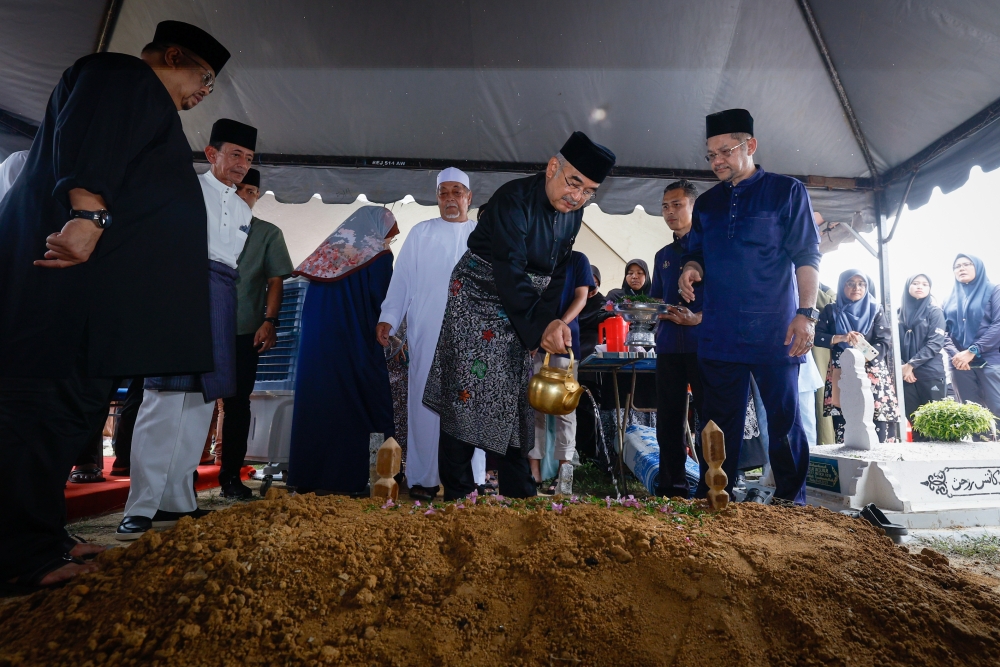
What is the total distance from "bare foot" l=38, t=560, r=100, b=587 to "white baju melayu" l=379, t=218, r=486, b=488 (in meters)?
1.68

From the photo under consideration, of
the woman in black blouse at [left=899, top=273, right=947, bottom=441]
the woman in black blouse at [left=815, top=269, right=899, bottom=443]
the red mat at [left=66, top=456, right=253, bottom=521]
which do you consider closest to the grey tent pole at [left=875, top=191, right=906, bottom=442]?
the woman in black blouse at [left=815, top=269, right=899, bottom=443]

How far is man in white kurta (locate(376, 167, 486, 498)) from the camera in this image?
9.73ft

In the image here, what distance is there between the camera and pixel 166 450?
211 cm

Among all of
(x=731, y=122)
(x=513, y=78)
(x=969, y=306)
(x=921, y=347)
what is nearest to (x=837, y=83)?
(x=731, y=122)

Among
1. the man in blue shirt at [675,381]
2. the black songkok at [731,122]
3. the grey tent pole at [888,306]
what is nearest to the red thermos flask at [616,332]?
the man in blue shirt at [675,381]

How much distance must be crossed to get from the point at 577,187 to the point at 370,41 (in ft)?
8.41

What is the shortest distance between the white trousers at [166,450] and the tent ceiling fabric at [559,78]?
8.58ft

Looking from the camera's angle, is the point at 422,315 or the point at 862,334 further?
the point at 862,334

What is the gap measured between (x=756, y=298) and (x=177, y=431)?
242cm

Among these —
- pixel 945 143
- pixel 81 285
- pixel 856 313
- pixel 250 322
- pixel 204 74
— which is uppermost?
pixel 945 143

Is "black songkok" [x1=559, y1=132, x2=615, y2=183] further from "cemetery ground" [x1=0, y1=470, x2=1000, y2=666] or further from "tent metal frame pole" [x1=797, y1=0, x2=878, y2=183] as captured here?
"tent metal frame pole" [x1=797, y1=0, x2=878, y2=183]

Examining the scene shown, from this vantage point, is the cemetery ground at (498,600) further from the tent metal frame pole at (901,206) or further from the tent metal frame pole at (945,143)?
the tent metal frame pole at (901,206)

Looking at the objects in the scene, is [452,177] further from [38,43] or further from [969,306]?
[969,306]

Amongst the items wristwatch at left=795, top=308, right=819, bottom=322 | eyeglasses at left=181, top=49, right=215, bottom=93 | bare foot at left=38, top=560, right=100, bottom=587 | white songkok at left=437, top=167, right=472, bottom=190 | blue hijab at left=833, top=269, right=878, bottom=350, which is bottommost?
bare foot at left=38, top=560, right=100, bottom=587
